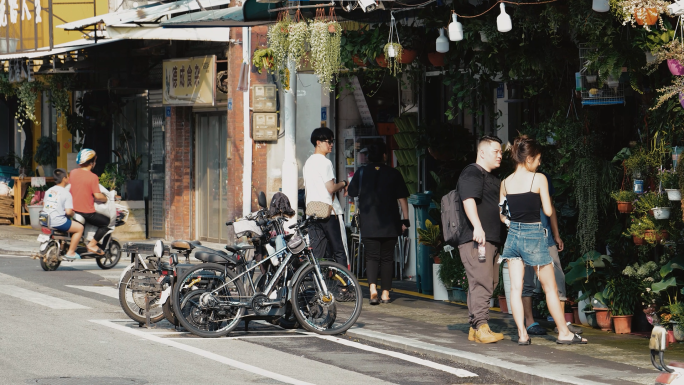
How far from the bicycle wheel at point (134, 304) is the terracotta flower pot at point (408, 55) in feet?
12.8

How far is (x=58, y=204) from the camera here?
15.8 metres

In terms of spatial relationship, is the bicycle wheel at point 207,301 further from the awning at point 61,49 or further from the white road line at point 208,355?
the awning at point 61,49

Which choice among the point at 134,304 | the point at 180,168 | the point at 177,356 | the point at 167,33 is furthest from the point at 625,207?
the point at 180,168

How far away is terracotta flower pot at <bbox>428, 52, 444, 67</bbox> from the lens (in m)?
11.7

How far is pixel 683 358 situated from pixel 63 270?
10457mm

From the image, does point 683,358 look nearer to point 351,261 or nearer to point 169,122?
point 351,261

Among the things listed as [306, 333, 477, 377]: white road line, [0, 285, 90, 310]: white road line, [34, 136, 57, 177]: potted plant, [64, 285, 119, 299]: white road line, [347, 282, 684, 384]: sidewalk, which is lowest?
[306, 333, 477, 377]: white road line

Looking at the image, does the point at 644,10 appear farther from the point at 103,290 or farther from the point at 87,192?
the point at 87,192

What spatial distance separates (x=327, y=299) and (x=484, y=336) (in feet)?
5.07

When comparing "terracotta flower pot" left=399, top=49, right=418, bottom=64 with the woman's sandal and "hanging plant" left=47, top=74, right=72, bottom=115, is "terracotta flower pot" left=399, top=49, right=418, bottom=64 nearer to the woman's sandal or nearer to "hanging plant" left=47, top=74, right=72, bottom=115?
the woman's sandal

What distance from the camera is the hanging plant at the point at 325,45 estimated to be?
11391mm

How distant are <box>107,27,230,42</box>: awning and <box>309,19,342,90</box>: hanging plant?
659cm

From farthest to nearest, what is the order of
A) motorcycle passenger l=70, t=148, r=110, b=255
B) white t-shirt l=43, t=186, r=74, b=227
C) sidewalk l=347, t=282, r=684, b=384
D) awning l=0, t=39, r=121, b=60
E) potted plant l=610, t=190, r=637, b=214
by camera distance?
awning l=0, t=39, r=121, b=60 < motorcycle passenger l=70, t=148, r=110, b=255 < white t-shirt l=43, t=186, r=74, b=227 < potted plant l=610, t=190, r=637, b=214 < sidewalk l=347, t=282, r=684, b=384

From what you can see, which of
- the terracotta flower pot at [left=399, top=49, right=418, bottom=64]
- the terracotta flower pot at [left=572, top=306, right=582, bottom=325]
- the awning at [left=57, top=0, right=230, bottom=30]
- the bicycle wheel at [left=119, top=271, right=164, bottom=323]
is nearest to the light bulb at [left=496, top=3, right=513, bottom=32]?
the terracotta flower pot at [left=399, top=49, right=418, bottom=64]
